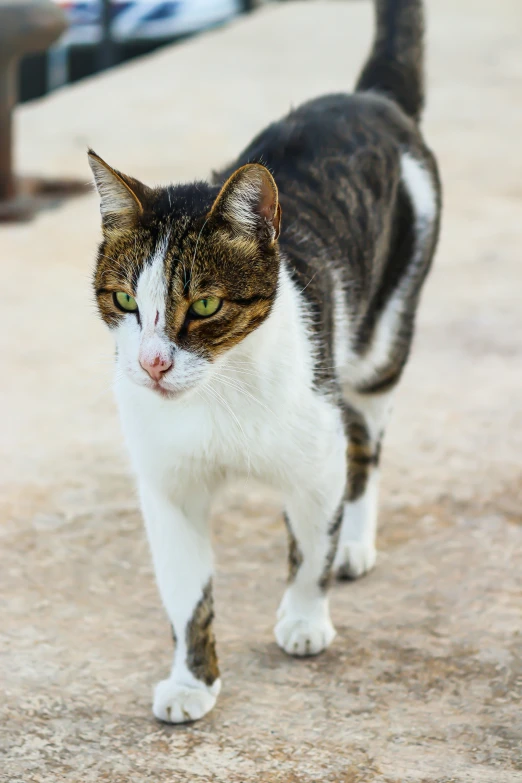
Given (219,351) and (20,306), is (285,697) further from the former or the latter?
(20,306)

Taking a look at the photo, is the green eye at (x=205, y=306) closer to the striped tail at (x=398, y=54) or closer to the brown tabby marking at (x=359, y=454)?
the brown tabby marking at (x=359, y=454)

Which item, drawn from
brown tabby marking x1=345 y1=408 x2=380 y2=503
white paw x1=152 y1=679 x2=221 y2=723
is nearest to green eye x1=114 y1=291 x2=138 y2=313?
white paw x1=152 y1=679 x2=221 y2=723

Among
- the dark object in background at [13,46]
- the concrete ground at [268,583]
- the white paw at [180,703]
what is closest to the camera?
the concrete ground at [268,583]

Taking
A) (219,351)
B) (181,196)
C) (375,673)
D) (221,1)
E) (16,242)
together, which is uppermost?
(181,196)

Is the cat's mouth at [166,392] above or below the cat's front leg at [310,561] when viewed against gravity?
above

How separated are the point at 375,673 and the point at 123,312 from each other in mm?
1091

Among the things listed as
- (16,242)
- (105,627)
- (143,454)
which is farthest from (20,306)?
(143,454)

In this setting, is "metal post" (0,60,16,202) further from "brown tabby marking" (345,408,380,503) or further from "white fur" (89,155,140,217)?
"white fur" (89,155,140,217)

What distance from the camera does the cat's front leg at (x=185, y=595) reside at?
93.9 inches

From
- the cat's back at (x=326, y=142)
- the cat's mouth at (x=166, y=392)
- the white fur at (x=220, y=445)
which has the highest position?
the cat's back at (x=326, y=142)

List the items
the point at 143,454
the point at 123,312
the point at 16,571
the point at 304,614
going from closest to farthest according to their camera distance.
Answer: the point at 123,312 → the point at 143,454 → the point at 304,614 → the point at 16,571

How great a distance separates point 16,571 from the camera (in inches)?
119

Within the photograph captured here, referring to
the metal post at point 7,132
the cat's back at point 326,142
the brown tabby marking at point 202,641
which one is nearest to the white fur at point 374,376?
the cat's back at point 326,142

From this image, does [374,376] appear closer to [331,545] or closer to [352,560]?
[352,560]
